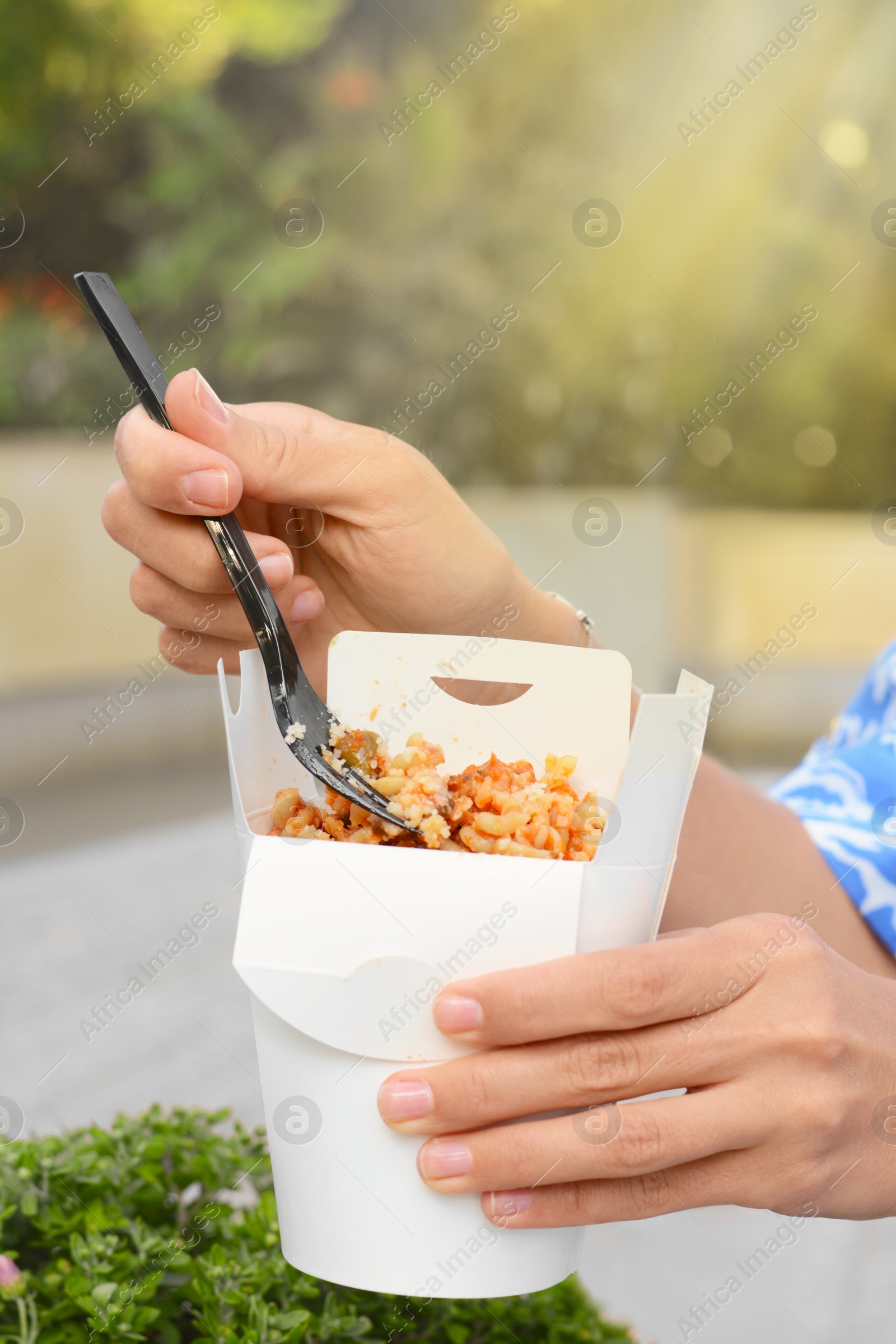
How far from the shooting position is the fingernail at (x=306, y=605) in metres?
0.57

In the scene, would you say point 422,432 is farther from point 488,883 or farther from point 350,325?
point 488,883

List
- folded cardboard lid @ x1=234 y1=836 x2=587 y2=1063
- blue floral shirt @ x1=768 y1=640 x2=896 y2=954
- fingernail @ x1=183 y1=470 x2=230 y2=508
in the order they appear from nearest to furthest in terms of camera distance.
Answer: folded cardboard lid @ x1=234 y1=836 x2=587 y2=1063, fingernail @ x1=183 y1=470 x2=230 y2=508, blue floral shirt @ x1=768 y1=640 x2=896 y2=954

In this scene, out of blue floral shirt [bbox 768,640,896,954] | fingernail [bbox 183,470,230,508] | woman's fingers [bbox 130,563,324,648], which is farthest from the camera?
A: blue floral shirt [bbox 768,640,896,954]

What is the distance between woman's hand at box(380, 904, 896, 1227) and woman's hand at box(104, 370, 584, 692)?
0.26m

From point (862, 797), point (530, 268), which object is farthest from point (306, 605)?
point (530, 268)

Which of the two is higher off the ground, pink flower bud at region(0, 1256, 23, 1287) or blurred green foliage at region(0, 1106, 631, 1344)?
pink flower bud at region(0, 1256, 23, 1287)

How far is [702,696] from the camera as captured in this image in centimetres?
37

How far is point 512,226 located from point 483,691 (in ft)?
12.3

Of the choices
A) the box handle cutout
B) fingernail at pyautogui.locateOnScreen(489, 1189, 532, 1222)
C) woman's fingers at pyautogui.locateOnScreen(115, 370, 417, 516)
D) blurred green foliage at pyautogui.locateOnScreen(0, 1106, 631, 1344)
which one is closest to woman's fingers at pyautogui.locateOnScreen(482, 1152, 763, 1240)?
fingernail at pyautogui.locateOnScreen(489, 1189, 532, 1222)

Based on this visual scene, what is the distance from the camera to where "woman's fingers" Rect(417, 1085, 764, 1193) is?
36 centimetres

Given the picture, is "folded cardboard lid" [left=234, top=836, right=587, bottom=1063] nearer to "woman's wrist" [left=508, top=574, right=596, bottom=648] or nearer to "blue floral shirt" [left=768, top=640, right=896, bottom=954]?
"woman's wrist" [left=508, top=574, right=596, bottom=648]

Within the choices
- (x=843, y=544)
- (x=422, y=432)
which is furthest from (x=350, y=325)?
(x=843, y=544)

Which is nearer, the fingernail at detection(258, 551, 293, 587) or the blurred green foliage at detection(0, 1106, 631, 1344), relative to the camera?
the blurred green foliage at detection(0, 1106, 631, 1344)

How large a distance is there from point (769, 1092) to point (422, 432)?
141 inches
